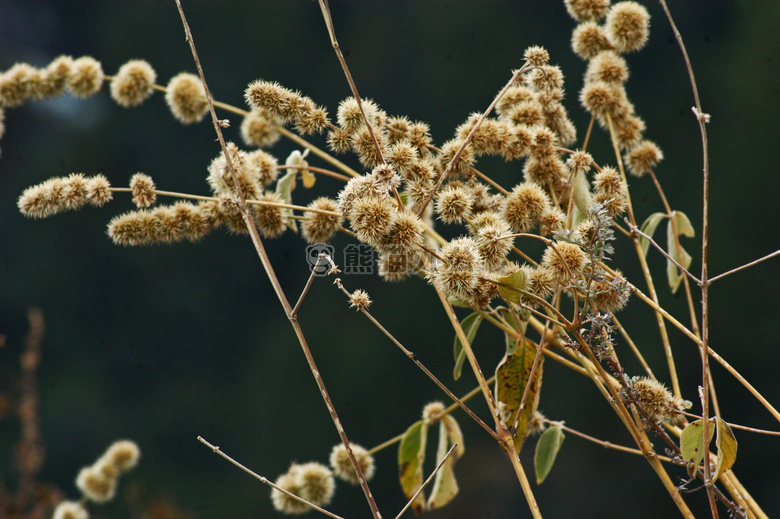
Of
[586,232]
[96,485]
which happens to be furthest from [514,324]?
[96,485]

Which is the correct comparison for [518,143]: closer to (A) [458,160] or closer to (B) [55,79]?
(A) [458,160]

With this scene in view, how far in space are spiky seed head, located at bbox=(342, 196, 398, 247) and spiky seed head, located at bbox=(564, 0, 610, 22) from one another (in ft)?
1.13

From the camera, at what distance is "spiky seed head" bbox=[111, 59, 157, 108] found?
2.21 ft

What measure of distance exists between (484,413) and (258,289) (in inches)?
41.6

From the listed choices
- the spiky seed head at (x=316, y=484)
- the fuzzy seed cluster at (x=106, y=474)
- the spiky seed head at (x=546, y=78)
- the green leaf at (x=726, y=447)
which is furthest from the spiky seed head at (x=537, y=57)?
the fuzzy seed cluster at (x=106, y=474)

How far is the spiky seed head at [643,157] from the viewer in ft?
2.01

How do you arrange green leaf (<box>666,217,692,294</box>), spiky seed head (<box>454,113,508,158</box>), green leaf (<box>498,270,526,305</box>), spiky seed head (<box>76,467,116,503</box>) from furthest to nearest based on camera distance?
spiky seed head (<box>76,467,116,503</box>) < green leaf (<box>666,217,692,294</box>) < spiky seed head (<box>454,113,508,158</box>) < green leaf (<box>498,270,526,305</box>)

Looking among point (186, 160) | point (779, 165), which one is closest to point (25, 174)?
point (186, 160)

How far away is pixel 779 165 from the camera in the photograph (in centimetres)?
226

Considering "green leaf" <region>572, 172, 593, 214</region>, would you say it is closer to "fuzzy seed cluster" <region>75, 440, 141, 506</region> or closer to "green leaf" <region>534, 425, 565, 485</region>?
"green leaf" <region>534, 425, 565, 485</region>

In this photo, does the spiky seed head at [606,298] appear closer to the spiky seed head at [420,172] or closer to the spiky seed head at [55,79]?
the spiky seed head at [420,172]

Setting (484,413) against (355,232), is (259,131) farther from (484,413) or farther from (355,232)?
(484,413)

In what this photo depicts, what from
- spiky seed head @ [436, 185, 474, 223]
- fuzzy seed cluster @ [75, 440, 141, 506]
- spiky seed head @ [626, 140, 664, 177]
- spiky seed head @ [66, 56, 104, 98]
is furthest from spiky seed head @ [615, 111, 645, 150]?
fuzzy seed cluster @ [75, 440, 141, 506]

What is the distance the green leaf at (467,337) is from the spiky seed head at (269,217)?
17 centimetres
